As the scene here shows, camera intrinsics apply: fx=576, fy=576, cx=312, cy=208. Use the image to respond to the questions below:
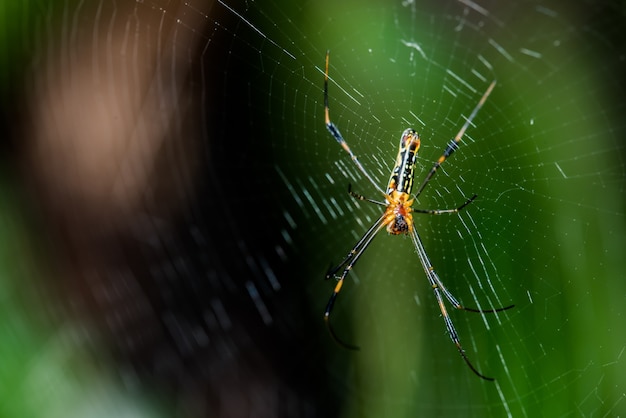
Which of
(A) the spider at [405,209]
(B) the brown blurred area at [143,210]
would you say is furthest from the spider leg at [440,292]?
(B) the brown blurred area at [143,210]

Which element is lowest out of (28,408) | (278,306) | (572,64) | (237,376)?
(237,376)

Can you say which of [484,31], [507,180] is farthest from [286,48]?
[507,180]

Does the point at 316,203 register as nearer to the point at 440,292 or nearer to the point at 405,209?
the point at 405,209

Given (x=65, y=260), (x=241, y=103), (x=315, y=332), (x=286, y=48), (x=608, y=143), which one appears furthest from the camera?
(x=65, y=260)

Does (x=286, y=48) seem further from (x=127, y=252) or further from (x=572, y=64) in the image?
(x=127, y=252)

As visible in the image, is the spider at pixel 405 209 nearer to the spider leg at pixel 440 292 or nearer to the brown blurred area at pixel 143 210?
the spider leg at pixel 440 292

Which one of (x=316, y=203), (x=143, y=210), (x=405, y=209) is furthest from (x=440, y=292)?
(x=143, y=210)

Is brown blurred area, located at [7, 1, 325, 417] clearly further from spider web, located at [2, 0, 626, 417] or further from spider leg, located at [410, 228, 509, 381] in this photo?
spider leg, located at [410, 228, 509, 381]

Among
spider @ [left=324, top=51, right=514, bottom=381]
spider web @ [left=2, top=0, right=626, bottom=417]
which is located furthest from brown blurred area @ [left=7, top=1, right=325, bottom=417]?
spider @ [left=324, top=51, right=514, bottom=381]
